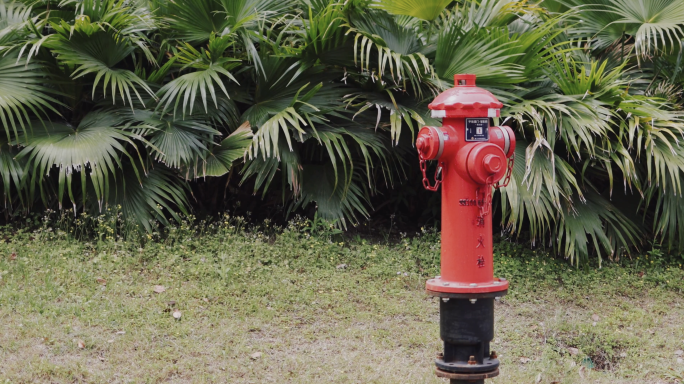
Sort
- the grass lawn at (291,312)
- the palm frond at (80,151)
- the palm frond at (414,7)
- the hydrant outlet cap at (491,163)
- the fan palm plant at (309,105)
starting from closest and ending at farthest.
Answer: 1. the hydrant outlet cap at (491,163)
2. the grass lawn at (291,312)
3. the palm frond at (80,151)
4. the fan palm plant at (309,105)
5. the palm frond at (414,7)

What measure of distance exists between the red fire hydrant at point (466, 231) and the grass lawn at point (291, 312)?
1.10m

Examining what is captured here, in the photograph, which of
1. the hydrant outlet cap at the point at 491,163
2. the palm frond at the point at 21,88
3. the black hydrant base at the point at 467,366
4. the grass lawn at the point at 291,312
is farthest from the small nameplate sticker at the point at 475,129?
the palm frond at the point at 21,88

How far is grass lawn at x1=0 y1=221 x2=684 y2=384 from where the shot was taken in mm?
4121

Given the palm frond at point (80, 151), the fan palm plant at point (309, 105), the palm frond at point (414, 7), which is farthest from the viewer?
the palm frond at point (414, 7)

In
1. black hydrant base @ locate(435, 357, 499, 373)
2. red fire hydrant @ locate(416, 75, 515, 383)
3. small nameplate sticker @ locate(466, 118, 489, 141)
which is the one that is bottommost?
black hydrant base @ locate(435, 357, 499, 373)

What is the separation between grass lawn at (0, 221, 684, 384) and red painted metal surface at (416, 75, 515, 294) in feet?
4.17

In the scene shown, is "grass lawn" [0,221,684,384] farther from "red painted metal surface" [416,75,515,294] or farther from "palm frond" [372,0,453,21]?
"palm frond" [372,0,453,21]

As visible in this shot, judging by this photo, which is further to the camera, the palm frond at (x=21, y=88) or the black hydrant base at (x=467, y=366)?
the palm frond at (x=21, y=88)

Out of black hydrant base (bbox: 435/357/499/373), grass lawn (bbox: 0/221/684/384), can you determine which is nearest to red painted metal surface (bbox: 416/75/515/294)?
black hydrant base (bbox: 435/357/499/373)

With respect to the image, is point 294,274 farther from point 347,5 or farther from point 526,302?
point 347,5

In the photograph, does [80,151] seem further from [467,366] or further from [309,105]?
[467,366]

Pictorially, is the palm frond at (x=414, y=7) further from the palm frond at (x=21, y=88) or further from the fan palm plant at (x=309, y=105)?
the palm frond at (x=21, y=88)

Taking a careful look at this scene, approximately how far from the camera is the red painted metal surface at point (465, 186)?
292 cm

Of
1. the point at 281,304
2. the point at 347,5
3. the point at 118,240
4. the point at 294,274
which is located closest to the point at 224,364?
the point at 281,304
